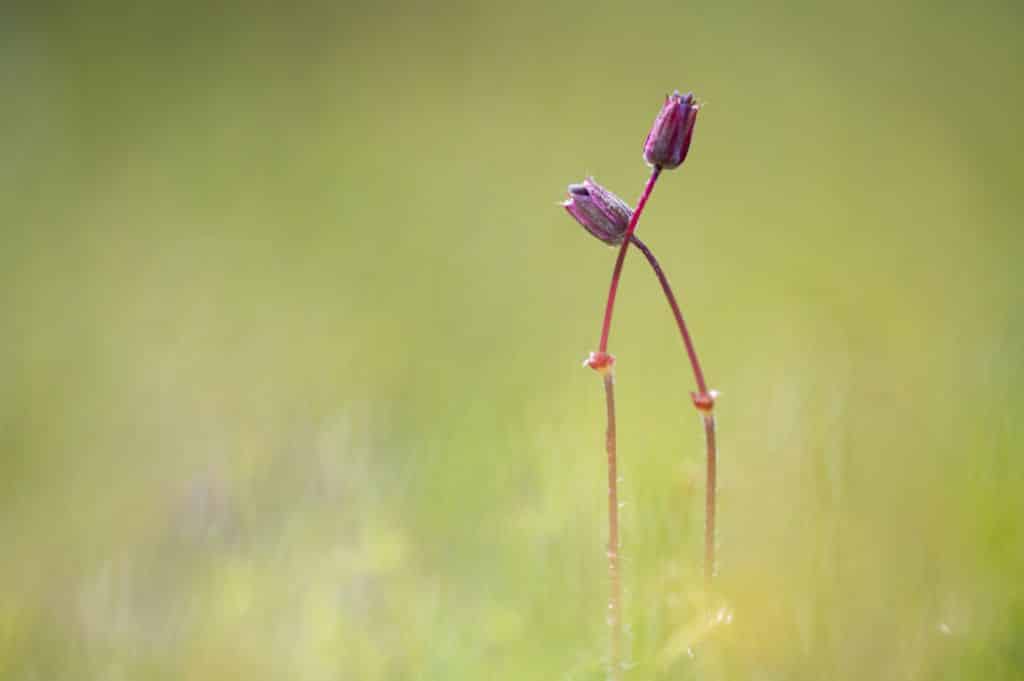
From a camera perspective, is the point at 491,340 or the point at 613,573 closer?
the point at 613,573

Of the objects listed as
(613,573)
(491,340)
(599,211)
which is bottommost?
(613,573)

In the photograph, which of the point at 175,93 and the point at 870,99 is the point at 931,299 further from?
the point at 175,93

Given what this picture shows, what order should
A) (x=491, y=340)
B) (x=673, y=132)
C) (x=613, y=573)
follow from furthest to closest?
(x=491, y=340) → (x=673, y=132) → (x=613, y=573)

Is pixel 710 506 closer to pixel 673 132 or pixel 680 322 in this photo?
pixel 680 322

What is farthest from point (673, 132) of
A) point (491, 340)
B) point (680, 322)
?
point (491, 340)

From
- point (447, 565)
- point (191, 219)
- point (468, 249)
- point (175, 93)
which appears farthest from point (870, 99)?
point (447, 565)

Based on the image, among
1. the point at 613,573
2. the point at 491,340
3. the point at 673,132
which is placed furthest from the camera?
the point at 491,340

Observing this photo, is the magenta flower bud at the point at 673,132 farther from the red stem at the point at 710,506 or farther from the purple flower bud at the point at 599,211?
the red stem at the point at 710,506
